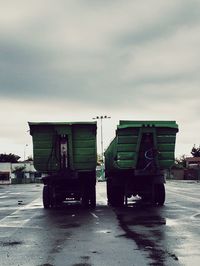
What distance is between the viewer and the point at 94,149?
1869 centimetres

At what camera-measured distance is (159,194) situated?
19.9m

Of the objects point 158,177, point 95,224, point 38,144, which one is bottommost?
point 95,224

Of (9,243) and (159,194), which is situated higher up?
(159,194)

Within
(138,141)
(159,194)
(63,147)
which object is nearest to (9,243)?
(63,147)

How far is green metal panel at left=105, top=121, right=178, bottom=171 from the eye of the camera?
18.5 metres

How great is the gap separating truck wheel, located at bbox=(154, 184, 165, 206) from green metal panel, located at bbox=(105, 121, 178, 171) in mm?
1298

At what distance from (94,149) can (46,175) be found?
2.17 m

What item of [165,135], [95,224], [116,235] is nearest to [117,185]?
[165,135]

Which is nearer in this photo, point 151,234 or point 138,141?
point 151,234

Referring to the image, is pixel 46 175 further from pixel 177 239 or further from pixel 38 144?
pixel 177 239

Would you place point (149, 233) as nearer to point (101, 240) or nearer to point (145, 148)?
point (101, 240)

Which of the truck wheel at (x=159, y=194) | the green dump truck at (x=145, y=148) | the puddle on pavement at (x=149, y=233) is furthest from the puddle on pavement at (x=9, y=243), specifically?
the truck wheel at (x=159, y=194)

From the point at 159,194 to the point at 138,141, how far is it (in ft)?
9.17

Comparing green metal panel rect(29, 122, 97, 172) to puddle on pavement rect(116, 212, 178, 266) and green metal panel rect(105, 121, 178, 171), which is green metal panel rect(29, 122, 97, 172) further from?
puddle on pavement rect(116, 212, 178, 266)
